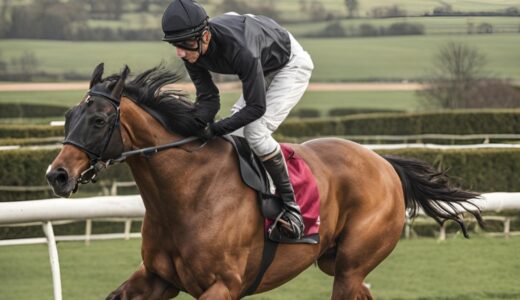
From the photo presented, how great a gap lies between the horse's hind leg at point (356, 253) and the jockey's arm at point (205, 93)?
38.8 inches

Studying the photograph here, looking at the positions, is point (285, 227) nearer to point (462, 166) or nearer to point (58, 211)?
point (58, 211)

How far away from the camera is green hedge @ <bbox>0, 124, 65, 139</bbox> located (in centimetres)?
2258

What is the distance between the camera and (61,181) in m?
4.39

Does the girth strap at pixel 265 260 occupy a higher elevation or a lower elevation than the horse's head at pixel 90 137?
lower

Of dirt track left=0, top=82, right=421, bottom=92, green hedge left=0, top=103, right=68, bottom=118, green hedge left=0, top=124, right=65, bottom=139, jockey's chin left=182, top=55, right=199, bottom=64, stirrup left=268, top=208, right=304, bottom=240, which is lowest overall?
dirt track left=0, top=82, right=421, bottom=92

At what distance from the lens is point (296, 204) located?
515 centimetres

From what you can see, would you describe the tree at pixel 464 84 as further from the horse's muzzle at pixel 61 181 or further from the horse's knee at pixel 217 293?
the horse's muzzle at pixel 61 181

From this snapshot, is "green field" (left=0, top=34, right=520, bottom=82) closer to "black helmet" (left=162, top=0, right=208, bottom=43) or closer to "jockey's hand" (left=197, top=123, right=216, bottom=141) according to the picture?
"jockey's hand" (left=197, top=123, right=216, bottom=141)

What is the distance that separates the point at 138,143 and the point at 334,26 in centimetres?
4476

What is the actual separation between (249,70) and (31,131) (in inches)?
750

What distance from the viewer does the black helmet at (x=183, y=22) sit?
4625mm

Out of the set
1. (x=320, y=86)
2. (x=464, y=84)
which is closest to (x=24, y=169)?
(x=464, y=84)

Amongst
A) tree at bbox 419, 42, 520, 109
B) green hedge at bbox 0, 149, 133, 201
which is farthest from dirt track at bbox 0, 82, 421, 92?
green hedge at bbox 0, 149, 133, 201

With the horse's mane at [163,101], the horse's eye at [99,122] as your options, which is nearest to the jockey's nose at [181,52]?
the horse's mane at [163,101]
